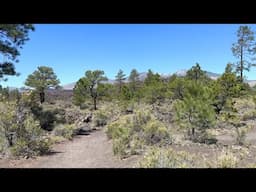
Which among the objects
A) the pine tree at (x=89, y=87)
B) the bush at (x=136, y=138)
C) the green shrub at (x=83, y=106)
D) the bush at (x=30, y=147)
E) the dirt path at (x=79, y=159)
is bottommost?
the dirt path at (x=79, y=159)

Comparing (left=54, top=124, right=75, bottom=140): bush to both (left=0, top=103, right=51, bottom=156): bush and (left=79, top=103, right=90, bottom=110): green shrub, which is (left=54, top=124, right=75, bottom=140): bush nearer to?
(left=0, top=103, right=51, bottom=156): bush

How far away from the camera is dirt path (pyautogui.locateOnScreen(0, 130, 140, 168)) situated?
8.25 meters

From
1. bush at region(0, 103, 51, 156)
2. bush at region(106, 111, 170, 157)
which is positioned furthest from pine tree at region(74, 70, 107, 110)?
bush at region(0, 103, 51, 156)

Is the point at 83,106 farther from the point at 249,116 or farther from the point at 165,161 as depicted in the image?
the point at 165,161

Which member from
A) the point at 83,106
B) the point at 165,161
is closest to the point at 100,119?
the point at 83,106

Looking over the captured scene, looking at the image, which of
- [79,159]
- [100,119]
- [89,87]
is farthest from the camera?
[89,87]

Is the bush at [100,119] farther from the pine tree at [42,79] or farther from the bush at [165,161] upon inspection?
the bush at [165,161]

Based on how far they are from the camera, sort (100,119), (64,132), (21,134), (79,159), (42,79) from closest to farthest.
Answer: (79,159)
(21,134)
(64,132)
(100,119)
(42,79)

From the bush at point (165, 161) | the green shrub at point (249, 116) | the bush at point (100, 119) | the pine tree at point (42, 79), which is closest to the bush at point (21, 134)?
the bush at point (165, 161)

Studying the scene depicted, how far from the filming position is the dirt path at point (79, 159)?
Result: 825cm

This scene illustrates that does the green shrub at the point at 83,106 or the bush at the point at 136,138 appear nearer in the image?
the bush at the point at 136,138

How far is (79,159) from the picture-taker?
9.22 m

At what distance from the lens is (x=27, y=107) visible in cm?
1345
